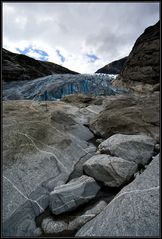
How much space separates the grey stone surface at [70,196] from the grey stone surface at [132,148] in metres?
1.78

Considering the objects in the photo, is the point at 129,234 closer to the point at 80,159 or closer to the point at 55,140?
the point at 80,159

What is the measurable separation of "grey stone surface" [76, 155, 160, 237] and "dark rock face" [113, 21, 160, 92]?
747 inches

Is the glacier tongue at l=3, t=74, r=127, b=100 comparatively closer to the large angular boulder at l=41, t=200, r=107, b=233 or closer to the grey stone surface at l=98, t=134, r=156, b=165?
the grey stone surface at l=98, t=134, r=156, b=165

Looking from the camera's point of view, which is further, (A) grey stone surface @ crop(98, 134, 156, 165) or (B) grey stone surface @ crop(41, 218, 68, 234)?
(A) grey stone surface @ crop(98, 134, 156, 165)

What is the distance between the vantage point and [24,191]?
227 inches

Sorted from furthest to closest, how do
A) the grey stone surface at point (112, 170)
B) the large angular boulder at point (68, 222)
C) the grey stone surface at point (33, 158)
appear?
the grey stone surface at point (112, 170) → the grey stone surface at point (33, 158) → the large angular boulder at point (68, 222)

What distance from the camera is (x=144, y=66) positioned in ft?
82.8

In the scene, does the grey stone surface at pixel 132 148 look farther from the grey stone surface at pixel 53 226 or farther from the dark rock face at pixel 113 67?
the dark rock face at pixel 113 67

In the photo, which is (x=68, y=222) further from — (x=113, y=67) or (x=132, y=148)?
(x=113, y=67)

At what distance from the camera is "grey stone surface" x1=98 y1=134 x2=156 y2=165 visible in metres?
7.20

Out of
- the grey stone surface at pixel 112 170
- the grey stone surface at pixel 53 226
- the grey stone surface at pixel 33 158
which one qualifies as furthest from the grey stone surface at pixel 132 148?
the grey stone surface at pixel 53 226

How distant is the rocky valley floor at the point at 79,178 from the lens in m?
4.51

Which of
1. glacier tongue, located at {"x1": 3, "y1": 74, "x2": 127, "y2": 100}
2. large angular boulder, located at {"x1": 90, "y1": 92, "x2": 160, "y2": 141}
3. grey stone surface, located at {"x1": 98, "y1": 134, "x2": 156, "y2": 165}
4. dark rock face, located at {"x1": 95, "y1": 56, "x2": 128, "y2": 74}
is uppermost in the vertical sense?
dark rock face, located at {"x1": 95, "y1": 56, "x2": 128, "y2": 74}

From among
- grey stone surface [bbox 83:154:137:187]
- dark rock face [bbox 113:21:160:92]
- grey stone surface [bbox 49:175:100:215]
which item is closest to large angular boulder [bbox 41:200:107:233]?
grey stone surface [bbox 49:175:100:215]
